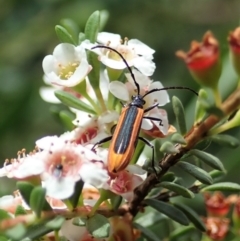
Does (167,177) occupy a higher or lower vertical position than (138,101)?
lower

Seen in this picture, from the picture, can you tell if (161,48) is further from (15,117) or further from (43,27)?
(15,117)

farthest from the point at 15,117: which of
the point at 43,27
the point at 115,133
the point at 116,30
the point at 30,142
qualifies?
the point at 115,133

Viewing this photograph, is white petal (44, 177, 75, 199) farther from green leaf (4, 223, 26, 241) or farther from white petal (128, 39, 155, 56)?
white petal (128, 39, 155, 56)

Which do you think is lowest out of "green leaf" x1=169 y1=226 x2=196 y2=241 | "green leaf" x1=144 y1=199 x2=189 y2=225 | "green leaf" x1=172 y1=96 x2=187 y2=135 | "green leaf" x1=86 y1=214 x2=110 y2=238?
"green leaf" x1=169 y1=226 x2=196 y2=241

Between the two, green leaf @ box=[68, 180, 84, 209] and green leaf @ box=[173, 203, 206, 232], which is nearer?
green leaf @ box=[68, 180, 84, 209]

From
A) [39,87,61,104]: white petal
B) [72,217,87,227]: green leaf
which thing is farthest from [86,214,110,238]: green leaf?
[39,87,61,104]: white petal

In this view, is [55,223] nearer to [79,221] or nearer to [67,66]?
[79,221]

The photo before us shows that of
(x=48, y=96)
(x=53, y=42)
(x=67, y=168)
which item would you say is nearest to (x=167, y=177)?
(x=67, y=168)
